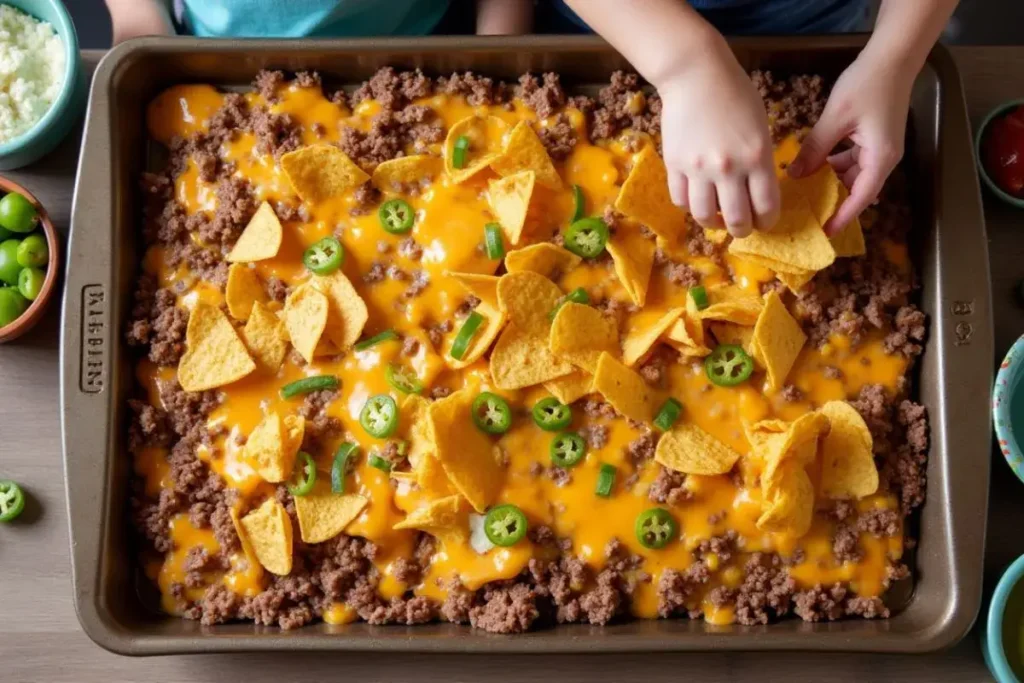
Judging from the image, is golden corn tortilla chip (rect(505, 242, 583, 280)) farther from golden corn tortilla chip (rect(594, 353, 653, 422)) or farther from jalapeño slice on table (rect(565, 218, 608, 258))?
golden corn tortilla chip (rect(594, 353, 653, 422))

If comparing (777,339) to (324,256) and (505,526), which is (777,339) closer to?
(505,526)

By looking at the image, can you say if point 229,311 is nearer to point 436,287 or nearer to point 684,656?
point 436,287

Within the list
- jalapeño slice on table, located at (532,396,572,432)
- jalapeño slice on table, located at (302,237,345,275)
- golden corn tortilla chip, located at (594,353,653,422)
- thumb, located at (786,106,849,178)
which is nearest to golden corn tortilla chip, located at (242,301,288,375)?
jalapeño slice on table, located at (302,237,345,275)

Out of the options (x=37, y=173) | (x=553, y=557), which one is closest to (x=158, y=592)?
(x=553, y=557)

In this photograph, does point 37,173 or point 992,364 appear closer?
point 992,364

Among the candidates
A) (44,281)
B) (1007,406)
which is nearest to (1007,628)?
(1007,406)

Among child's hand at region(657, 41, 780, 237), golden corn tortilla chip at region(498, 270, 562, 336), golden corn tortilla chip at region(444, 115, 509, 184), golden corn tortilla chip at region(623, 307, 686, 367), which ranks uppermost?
child's hand at region(657, 41, 780, 237)
